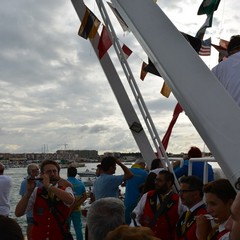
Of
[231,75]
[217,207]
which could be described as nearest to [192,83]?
[231,75]

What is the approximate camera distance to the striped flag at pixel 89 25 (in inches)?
283

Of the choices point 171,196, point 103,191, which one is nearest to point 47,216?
point 103,191

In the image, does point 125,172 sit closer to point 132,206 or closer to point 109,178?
point 109,178

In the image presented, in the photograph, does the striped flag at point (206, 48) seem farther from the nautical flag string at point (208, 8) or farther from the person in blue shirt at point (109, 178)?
the nautical flag string at point (208, 8)

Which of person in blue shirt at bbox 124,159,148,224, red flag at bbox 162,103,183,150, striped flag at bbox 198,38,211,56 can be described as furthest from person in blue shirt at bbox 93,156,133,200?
striped flag at bbox 198,38,211,56

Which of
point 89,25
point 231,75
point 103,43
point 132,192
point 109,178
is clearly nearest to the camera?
point 231,75

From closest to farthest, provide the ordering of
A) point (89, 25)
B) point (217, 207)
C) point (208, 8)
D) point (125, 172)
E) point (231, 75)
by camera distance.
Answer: point (231, 75) → point (217, 207) → point (208, 8) → point (125, 172) → point (89, 25)

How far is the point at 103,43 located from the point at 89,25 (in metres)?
0.44

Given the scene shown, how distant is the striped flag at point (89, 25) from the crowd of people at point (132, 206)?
256cm

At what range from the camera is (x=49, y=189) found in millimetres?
4355

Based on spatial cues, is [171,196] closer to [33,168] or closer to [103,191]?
[103,191]

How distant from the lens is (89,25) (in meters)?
7.30

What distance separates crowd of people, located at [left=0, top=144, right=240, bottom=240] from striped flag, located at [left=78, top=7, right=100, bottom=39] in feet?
8.40

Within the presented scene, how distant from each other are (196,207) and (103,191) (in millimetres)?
1954
